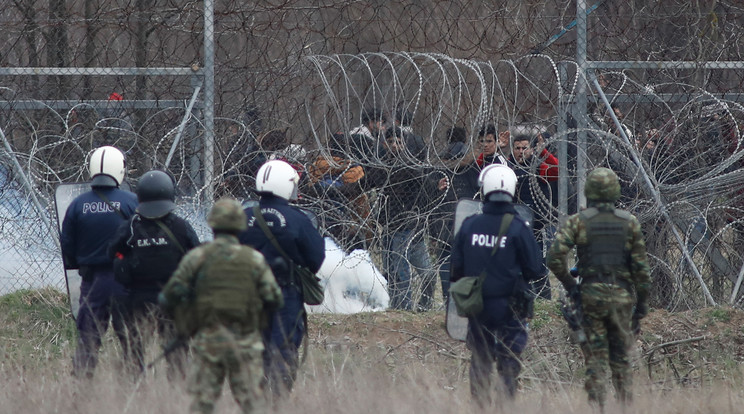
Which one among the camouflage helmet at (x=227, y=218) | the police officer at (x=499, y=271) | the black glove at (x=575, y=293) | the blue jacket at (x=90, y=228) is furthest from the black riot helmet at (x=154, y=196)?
the black glove at (x=575, y=293)

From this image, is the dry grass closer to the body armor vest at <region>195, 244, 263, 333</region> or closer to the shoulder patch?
the body armor vest at <region>195, 244, 263, 333</region>

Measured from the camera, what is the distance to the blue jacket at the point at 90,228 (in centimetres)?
604

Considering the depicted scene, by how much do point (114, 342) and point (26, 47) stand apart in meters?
2.77

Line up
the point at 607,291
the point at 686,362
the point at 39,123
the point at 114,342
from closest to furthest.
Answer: the point at 607,291 < the point at 114,342 < the point at 686,362 < the point at 39,123

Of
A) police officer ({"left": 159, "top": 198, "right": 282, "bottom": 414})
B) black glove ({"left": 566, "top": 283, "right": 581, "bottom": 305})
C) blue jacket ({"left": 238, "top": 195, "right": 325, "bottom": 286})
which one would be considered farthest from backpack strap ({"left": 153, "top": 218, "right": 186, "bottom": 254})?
black glove ({"left": 566, "top": 283, "right": 581, "bottom": 305})

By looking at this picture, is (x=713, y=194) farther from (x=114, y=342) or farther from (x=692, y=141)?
(x=114, y=342)

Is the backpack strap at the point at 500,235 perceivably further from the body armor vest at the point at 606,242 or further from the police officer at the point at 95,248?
the police officer at the point at 95,248

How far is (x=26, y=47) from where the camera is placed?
819 cm

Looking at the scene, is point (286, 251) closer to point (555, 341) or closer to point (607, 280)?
point (607, 280)

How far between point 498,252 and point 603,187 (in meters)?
0.70

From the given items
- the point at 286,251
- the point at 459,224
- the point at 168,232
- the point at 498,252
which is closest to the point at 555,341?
the point at 459,224

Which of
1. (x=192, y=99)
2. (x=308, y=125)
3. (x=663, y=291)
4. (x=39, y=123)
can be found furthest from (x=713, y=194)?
(x=39, y=123)

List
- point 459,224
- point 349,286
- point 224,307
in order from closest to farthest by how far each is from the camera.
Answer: point 224,307 < point 459,224 < point 349,286

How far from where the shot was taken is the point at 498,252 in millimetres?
5793
